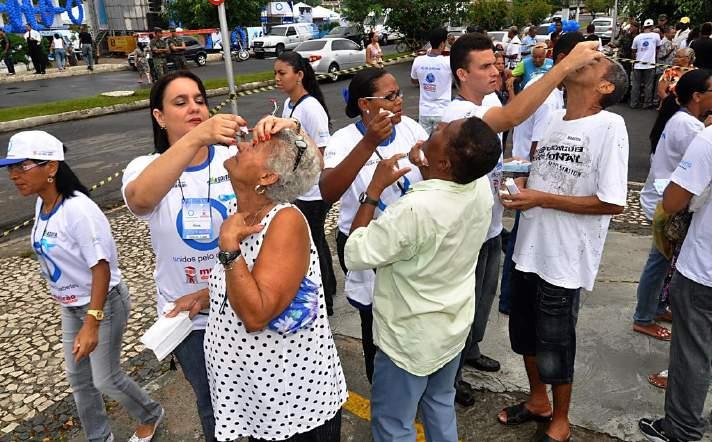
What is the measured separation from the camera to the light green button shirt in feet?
6.98

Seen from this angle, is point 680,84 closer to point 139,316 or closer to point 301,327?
point 301,327

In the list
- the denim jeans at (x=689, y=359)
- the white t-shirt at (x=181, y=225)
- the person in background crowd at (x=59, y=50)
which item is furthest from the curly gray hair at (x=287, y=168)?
the person in background crowd at (x=59, y=50)

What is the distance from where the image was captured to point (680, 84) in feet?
11.5

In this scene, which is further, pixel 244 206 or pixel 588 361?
pixel 588 361

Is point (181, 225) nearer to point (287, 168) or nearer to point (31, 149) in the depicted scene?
point (287, 168)

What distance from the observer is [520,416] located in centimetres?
322

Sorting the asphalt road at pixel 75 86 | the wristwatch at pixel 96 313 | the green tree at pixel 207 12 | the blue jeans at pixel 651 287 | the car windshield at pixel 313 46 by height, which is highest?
the green tree at pixel 207 12

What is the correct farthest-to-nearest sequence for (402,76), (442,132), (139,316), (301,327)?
(402,76), (139,316), (442,132), (301,327)

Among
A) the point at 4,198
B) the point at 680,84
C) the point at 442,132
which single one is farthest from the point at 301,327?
the point at 4,198

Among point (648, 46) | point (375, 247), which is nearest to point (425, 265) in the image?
point (375, 247)

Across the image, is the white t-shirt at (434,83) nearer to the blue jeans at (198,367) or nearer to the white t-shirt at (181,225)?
the white t-shirt at (181,225)

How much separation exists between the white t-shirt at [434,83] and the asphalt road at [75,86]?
14.8 meters

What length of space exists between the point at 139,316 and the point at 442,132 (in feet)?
11.8

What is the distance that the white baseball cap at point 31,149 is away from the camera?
270cm
